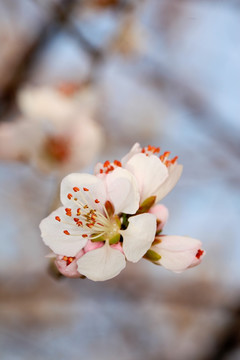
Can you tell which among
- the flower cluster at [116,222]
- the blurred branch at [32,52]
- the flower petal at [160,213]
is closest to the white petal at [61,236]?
the flower cluster at [116,222]

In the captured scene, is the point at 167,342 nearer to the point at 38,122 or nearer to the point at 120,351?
the point at 120,351

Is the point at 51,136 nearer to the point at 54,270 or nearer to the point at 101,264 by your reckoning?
the point at 54,270

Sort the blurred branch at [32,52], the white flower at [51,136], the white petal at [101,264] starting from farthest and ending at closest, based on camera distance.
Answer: the blurred branch at [32,52], the white flower at [51,136], the white petal at [101,264]

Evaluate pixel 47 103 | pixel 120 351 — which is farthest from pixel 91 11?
pixel 120 351

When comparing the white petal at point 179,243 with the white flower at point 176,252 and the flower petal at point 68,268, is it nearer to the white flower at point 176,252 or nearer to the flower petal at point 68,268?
the white flower at point 176,252

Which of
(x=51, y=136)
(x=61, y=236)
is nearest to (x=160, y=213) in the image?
(x=61, y=236)

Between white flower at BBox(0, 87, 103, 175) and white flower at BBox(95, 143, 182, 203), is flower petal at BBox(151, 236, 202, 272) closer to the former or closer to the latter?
white flower at BBox(95, 143, 182, 203)
